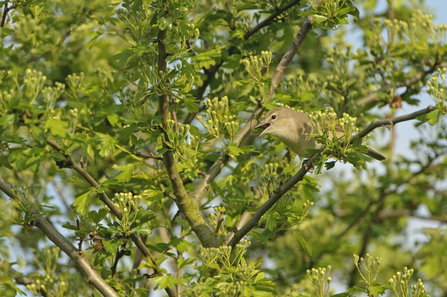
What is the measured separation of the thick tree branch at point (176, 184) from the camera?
3.90 m

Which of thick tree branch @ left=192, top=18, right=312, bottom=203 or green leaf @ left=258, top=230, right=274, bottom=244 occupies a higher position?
thick tree branch @ left=192, top=18, right=312, bottom=203

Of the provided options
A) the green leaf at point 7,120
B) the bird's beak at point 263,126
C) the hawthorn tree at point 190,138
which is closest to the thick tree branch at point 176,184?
the hawthorn tree at point 190,138

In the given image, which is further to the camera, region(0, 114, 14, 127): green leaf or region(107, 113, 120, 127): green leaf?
region(107, 113, 120, 127): green leaf

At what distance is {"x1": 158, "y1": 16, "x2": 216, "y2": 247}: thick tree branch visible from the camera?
3900 millimetres

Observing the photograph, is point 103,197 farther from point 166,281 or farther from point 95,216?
point 166,281

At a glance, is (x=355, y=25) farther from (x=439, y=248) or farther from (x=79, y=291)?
(x=79, y=291)

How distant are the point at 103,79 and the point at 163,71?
1687 mm

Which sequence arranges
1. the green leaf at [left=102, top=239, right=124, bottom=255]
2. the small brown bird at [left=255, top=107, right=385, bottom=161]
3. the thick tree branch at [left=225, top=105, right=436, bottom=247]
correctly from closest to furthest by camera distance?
the thick tree branch at [left=225, top=105, right=436, bottom=247], the green leaf at [left=102, top=239, right=124, bottom=255], the small brown bird at [left=255, top=107, right=385, bottom=161]

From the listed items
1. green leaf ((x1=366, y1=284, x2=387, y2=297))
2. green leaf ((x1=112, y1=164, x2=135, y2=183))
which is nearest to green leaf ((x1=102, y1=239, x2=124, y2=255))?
green leaf ((x1=112, y1=164, x2=135, y2=183))

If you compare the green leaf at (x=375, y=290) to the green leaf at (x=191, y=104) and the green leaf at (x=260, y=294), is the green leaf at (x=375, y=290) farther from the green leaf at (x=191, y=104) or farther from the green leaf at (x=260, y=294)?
the green leaf at (x=191, y=104)

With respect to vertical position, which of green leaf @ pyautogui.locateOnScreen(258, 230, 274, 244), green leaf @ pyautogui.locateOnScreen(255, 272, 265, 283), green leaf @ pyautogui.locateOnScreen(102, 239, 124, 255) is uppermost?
green leaf @ pyautogui.locateOnScreen(102, 239, 124, 255)

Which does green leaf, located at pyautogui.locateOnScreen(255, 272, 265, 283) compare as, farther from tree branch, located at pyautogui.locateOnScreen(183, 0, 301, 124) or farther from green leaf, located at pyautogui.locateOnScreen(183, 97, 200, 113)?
tree branch, located at pyautogui.locateOnScreen(183, 0, 301, 124)

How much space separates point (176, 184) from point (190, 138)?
458 mm

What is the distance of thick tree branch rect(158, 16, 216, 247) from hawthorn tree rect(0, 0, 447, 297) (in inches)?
0.5
